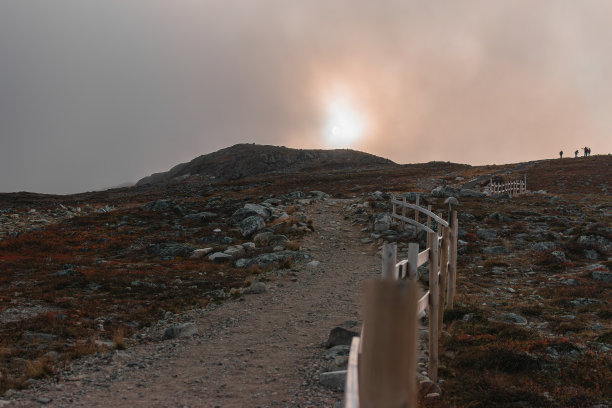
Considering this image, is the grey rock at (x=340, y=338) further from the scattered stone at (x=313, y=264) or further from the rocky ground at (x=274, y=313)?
the scattered stone at (x=313, y=264)

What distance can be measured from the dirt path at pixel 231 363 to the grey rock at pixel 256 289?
0.27 meters

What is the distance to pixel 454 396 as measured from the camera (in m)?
5.88

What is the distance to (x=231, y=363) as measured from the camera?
25.0 feet

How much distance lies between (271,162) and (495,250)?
10986 centimetres

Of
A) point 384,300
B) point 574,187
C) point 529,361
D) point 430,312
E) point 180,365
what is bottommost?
point 180,365

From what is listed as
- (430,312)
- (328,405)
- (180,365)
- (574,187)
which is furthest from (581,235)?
(574,187)

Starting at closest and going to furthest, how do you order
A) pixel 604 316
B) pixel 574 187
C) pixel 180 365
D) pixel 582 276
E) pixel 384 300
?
pixel 384 300
pixel 180 365
pixel 604 316
pixel 582 276
pixel 574 187

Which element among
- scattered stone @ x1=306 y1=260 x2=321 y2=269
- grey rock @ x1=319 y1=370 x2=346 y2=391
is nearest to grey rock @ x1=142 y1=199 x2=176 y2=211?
scattered stone @ x1=306 y1=260 x2=321 y2=269

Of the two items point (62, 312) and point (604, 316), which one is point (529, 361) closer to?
point (604, 316)

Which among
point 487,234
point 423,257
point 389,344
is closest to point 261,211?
point 487,234

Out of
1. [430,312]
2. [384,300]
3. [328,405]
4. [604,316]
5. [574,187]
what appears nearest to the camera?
[384,300]

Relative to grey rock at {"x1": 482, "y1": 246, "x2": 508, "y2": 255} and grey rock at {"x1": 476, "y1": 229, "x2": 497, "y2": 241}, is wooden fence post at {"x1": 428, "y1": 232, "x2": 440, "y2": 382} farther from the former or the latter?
grey rock at {"x1": 476, "y1": 229, "x2": 497, "y2": 241}

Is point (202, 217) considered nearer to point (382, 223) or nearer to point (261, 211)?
point (261, 211)

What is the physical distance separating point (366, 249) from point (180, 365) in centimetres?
1303
